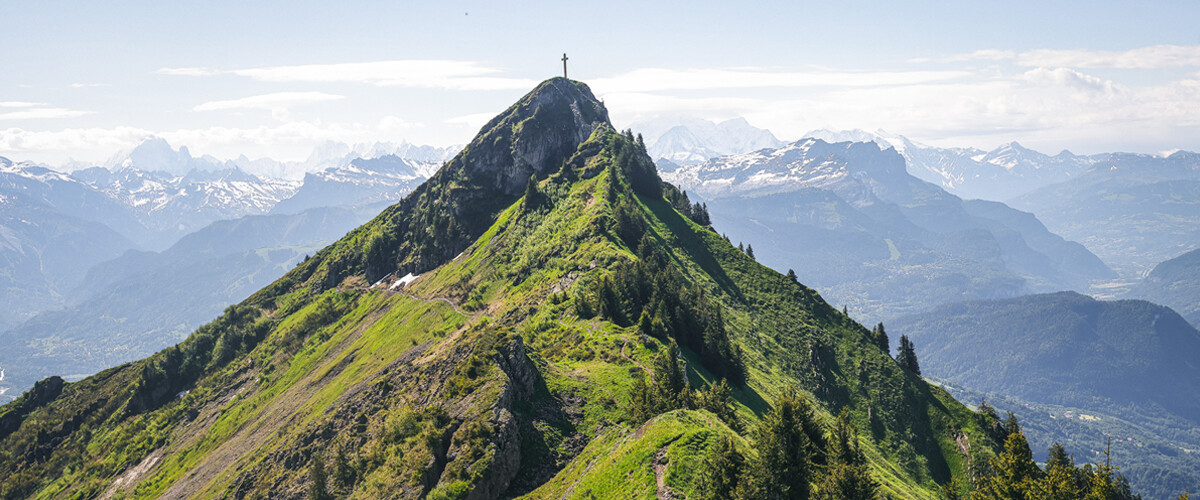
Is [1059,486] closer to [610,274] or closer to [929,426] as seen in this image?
[929,426]

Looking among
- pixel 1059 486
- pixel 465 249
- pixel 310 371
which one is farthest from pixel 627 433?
pixel 465 249

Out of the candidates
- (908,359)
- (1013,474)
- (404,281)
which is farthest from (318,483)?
(404,281)

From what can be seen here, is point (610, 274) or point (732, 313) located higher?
point (610, 274)

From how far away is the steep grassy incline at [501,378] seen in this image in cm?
5512

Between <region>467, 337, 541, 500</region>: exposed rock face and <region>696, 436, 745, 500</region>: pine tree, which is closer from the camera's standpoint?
<region>696, 436, 745, 500</region>: pine tree

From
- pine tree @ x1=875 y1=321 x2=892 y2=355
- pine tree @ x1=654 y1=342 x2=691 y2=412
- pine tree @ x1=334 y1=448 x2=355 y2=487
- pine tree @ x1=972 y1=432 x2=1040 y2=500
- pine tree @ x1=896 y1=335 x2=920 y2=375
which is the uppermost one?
pine tree @ x1=654 y1=342 x2=691 y2=412

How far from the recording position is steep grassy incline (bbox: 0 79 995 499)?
55.1m

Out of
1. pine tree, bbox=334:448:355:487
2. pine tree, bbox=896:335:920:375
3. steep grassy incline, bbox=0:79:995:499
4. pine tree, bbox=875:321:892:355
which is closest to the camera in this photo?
steep grassy incline, bbox=0:79:995:499

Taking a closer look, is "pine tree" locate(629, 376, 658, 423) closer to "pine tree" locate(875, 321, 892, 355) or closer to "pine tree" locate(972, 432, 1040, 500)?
"pine tree" locate(972, 432, 1040, 500)

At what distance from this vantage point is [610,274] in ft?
337

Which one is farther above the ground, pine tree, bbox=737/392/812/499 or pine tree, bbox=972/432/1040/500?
pine tree, bbox=737/392/812/499

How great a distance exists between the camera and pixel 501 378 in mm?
58969

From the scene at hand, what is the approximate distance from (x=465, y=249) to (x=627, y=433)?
432 ft

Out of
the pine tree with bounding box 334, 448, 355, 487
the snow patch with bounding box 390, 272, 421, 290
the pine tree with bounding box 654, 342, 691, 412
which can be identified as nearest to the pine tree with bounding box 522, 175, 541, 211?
the snow patch with bounding box 390, 272, 421, 290
